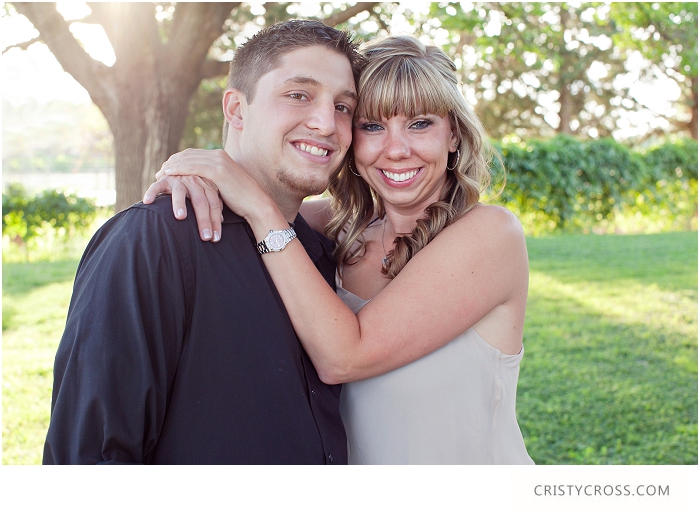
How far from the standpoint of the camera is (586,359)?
601 cm

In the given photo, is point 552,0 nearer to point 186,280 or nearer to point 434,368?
point 434,368

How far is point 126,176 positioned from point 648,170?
1133 cm

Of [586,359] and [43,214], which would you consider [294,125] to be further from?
[43,214]

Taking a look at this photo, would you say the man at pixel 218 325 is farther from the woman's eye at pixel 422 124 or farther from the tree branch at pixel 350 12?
the tree branch at pixel 350 12

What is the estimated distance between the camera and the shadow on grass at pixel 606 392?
4.59m

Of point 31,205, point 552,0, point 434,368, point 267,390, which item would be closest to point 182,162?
point 267,390

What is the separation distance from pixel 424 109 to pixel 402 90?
0.12 m

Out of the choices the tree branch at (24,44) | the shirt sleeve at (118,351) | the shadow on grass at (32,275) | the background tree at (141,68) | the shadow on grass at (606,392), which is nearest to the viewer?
the shirt sleeve at (118,351)

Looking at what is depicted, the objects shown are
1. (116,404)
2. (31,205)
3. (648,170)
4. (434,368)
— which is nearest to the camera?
(116,404)

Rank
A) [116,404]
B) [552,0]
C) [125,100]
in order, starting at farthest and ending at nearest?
1. [552,0]
2. [125,100]
3. [116,404]

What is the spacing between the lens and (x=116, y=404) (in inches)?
68.7

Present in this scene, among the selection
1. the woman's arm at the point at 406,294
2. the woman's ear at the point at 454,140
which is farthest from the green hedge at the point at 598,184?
the woman's arm at the point at 406,294

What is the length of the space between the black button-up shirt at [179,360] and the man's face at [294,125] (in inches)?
14.0

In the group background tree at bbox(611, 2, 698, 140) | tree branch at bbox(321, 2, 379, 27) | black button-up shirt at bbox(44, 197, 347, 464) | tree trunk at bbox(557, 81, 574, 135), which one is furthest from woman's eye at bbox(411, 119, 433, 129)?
tree trunk at bbox(557, 81, 574, 135)
